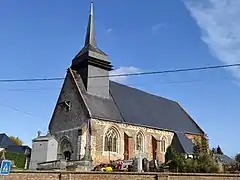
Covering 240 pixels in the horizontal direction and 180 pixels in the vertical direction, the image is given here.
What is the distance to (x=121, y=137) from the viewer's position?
26.5m

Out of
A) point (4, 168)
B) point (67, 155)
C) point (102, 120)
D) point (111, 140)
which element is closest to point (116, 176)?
point (4, 168)

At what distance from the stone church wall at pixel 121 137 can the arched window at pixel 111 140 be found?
0.37 m

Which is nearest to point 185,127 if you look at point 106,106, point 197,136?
point 197,136

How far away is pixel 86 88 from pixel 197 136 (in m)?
15.3

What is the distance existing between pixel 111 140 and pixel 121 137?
106 cm

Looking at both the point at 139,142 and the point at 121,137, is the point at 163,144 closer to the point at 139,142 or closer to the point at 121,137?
the point at 139,142

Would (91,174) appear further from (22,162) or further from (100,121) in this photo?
(22,162)

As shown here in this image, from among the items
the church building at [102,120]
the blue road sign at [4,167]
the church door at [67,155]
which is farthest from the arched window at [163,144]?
the blue road sign at [4,167]

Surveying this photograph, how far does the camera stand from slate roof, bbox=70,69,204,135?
26.5m

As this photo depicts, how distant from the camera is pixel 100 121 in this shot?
25.1m

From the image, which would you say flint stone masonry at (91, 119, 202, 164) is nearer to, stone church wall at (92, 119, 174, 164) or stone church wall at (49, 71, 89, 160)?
stone church wall at (92, 119, 174, 164)

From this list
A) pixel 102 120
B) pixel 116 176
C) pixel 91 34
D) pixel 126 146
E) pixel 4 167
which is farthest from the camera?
pixel 91 34

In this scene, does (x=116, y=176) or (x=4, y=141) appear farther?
(x=4, y=141)

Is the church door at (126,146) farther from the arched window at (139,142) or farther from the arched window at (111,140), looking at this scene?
the arched window at (139,142)
